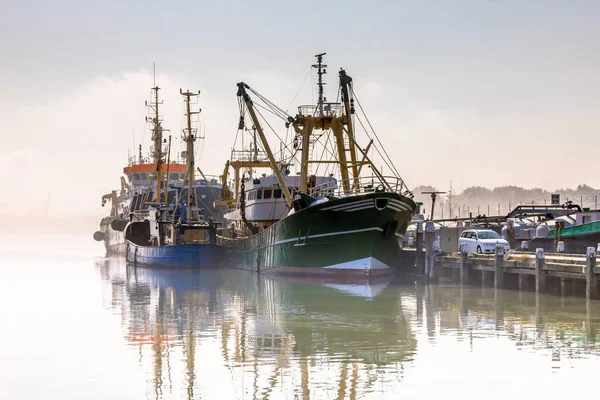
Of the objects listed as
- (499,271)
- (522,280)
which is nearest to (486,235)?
(499,271)

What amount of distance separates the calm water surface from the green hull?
15.4 feet

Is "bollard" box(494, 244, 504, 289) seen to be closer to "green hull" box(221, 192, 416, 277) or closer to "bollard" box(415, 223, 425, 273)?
"green hull" box(221, 192, 416, 277)

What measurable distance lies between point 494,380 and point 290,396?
4.86 metres

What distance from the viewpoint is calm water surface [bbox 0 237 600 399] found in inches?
739

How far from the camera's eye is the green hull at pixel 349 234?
152 ft

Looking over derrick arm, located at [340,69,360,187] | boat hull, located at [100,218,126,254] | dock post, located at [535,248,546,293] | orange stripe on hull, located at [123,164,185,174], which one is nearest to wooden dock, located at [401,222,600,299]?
dock post, located at [535,248,546,293]

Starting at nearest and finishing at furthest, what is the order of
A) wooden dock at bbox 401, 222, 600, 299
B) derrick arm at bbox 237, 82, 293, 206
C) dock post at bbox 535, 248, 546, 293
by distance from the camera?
wooden dock at bbox 401, 222, 600, 299 < dock post at bbox 535, 248, 546, 293 < derrick arm at bbox 237, 82, 293, 206

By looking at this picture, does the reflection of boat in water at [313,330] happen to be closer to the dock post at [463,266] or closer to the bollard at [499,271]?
the bollard at [499,271]

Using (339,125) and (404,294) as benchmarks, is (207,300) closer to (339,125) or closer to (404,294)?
(404,294)

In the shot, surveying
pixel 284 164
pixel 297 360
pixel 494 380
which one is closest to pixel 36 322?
pixel 297 360

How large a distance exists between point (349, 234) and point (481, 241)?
715 cm

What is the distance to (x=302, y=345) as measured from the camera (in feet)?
80.0

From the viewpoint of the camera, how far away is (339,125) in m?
56.0

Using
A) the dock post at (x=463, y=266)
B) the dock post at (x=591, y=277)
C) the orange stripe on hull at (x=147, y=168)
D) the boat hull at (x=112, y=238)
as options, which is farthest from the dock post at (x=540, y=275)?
the orange stripe on hull at (x=147, y=168)
